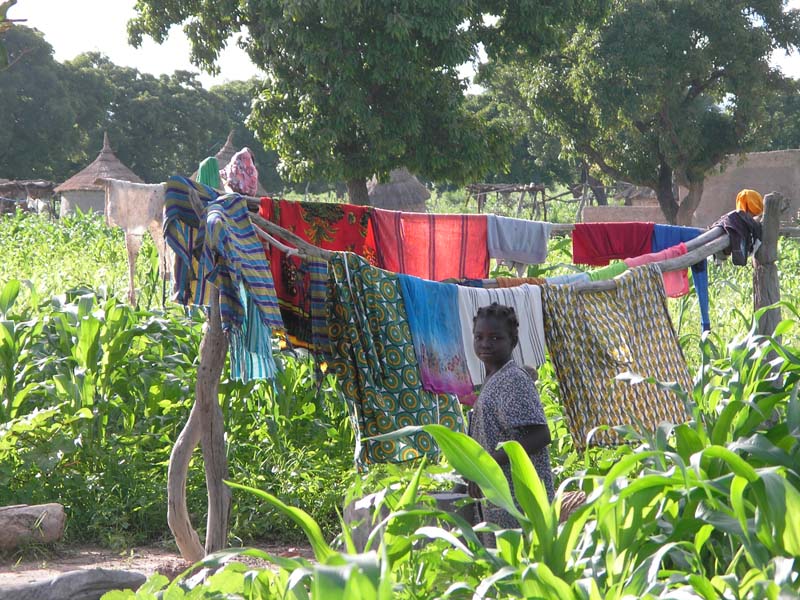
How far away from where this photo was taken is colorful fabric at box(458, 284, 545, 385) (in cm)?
366

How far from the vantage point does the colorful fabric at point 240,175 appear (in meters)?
3.76

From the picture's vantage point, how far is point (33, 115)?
34844mm

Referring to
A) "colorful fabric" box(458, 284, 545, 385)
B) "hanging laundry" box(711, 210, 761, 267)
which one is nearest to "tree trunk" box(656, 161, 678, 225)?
"hanging laundry" box(711, 210, 761, 267)

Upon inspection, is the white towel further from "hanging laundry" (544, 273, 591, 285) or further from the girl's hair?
the girl's hair

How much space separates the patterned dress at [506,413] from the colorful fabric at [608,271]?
51.8 inches

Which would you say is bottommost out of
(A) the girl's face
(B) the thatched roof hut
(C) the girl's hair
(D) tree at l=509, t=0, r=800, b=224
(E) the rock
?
(E) the rock

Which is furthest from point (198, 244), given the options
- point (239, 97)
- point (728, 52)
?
point (239, 97)

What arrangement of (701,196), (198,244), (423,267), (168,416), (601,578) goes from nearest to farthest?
(601,578) < (198,244) < (423,267) < (168,416) < (701,196)

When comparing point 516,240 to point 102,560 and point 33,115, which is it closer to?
point 102,560

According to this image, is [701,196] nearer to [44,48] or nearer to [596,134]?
[596,134]

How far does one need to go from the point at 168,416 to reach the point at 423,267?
186 centimetres

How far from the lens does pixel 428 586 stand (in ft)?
7.76

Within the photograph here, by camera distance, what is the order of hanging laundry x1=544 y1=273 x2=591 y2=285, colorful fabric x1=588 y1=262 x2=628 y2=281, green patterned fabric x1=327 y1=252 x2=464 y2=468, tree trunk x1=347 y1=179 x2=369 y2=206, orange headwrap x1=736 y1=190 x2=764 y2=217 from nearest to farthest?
green patterned fabric x1=327 y1=252 x2=464 y2=468
hanging laundry x1=544 y1=273 x2=591 y2=285
colorful fabric x1=588 y1=262 x2=628 y2=281
orange headwrap x1=736 y1=190 x2=764 y2=217
tree trunk x1=347 y1=179 x2=369 y2=206

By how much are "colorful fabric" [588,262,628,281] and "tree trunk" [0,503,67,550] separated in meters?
2.73
